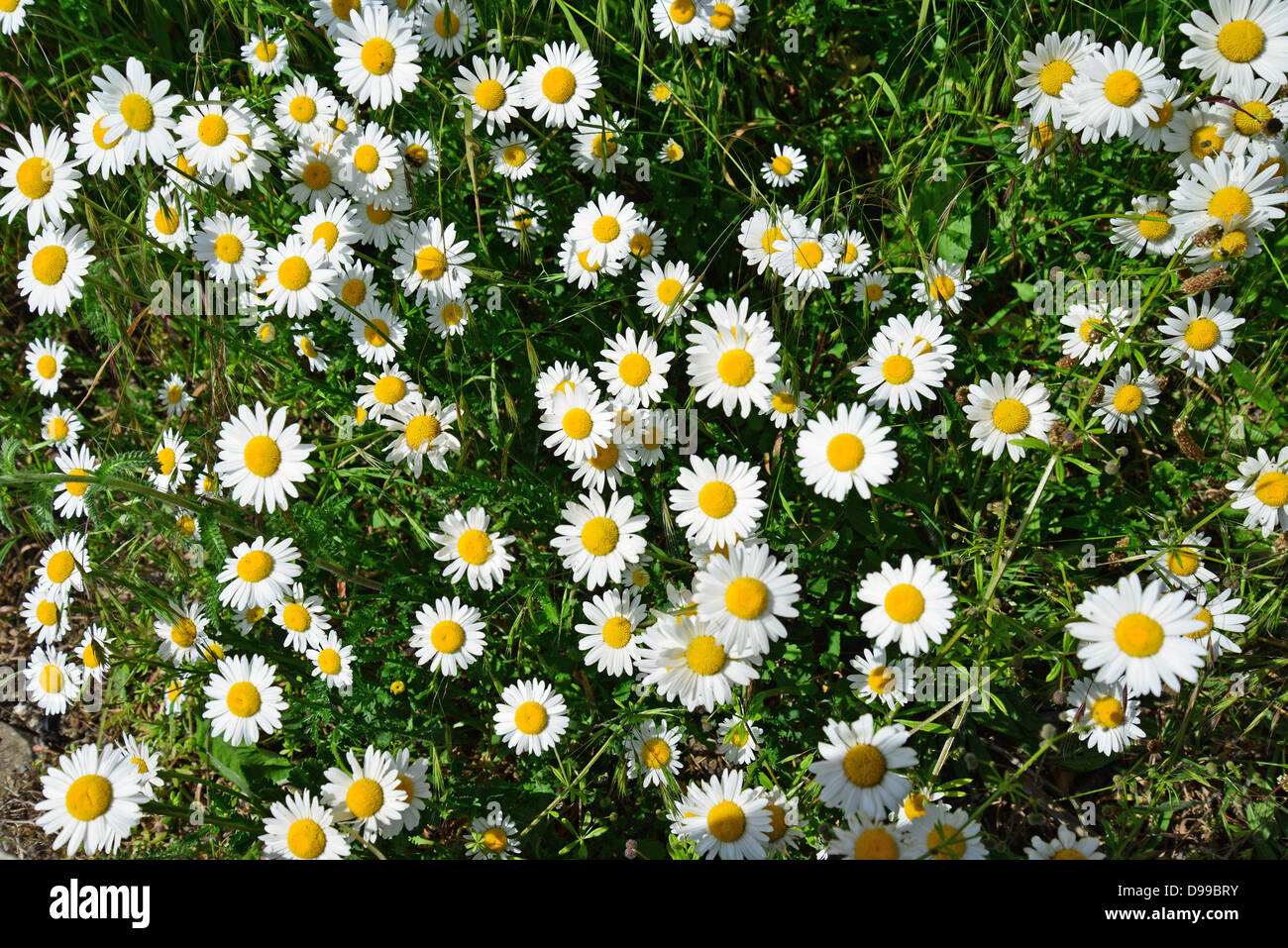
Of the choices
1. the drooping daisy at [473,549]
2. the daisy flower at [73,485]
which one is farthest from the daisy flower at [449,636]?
the daisy flower at [73,485]

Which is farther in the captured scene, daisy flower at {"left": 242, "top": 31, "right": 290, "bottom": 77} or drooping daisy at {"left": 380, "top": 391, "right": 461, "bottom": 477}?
daisy flower at {"left": 242, "top": 31, "right": 290, "bottom": 77}

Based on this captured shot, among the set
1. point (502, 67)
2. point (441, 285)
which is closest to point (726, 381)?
point (441, 285)

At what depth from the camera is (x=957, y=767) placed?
3.18 metres

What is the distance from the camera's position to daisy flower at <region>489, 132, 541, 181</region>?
139 inches

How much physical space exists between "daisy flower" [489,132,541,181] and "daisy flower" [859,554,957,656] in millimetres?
2292

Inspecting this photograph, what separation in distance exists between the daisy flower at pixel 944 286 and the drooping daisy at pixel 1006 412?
1.38 ft

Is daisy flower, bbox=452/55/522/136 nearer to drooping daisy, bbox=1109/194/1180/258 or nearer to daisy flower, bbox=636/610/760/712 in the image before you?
daisy flower, bbox=636/610/760/712

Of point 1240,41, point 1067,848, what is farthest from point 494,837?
point 1240,41

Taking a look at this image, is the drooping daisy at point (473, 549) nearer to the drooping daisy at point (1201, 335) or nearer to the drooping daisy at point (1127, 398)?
the drooping daisy at point (1127, 398)

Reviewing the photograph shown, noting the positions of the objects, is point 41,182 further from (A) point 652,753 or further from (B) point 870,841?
(B) point 870,841

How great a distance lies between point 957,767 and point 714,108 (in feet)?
9.96

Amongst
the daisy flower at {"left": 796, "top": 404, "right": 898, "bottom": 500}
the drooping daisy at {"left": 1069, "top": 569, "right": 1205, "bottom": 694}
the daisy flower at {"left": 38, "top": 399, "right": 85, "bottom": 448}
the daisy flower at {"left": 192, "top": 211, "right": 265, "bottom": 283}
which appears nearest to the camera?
the drooping daisy at {"left": 1069, "top": 569, "right": 1205, "bottom": 694}

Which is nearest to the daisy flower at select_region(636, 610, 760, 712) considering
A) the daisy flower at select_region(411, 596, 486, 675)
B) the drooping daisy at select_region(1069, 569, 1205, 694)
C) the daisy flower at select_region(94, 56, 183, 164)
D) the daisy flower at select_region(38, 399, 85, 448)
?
the daisy flower at select_region(411, 596, 486, 675)

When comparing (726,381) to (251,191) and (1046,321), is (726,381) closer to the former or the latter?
(1046,321)
